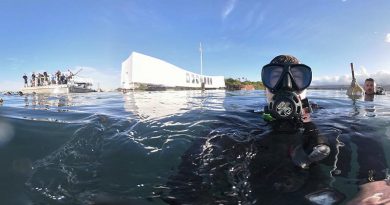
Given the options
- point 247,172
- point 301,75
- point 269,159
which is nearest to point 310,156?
point 269,159

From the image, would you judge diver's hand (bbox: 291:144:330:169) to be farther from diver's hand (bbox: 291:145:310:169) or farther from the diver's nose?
the diver's nose

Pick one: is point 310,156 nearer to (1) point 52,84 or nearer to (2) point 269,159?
(2) point 269,159

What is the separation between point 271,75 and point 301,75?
340 millimetres

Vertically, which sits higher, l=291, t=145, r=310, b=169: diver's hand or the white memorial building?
the white memorial building

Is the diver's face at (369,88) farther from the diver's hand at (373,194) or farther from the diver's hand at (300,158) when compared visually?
the diver's hand at (373,194)

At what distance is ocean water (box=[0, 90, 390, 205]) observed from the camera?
332 centimetres

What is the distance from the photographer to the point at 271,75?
13.1 ft

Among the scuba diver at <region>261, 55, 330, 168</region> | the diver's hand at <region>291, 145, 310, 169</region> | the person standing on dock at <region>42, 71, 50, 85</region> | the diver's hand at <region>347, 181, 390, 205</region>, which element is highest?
the person standing on dock at <region>42, 71, 50, 85</region>

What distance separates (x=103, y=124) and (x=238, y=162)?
246cm

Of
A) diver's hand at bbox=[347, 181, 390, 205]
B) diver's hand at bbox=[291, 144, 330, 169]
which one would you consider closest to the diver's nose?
diver's hand at bbox=[291, 144, 330, 169]

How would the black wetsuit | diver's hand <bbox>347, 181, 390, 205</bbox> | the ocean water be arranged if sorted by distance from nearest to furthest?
diver's hand <bbox>347, 181, 390, 205</bbox>, the black wetsuit, the ocean water

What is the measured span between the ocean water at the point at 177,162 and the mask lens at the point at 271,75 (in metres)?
0.67

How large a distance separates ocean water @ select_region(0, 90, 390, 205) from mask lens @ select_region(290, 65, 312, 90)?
71cm

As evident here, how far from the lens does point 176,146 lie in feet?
14.0
